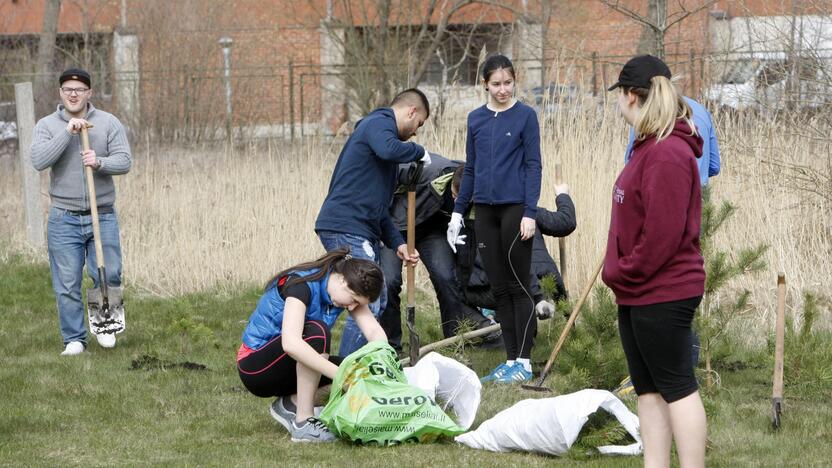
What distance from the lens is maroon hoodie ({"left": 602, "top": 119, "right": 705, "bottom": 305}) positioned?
341cm

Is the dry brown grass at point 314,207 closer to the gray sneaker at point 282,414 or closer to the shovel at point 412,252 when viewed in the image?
the shovel at point 412,252

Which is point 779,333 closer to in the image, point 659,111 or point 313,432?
point 659,111

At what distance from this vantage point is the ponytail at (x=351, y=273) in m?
4.55

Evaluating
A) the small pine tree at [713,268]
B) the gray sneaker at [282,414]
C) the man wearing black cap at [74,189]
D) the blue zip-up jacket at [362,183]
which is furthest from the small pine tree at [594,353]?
the man wearing black cap at [74,189]

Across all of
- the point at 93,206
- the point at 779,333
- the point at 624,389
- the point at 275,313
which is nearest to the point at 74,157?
the point at 93,206

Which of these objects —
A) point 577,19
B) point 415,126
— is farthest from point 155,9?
point 415,126

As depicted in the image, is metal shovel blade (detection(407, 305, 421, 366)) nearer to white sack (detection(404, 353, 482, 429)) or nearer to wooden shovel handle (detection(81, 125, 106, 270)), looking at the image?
white sack (detection(404, 353, 482, 429))

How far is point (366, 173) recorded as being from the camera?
5.56 meters

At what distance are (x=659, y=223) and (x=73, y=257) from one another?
14.3 ft

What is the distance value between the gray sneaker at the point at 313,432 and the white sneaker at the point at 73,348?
257 cm

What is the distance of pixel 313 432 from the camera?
4652 millimetres

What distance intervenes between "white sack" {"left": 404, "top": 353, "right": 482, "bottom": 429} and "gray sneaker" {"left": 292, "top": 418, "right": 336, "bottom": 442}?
1.38 ft

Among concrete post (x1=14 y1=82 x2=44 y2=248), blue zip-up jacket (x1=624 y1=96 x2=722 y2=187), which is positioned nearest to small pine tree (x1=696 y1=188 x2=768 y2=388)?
blue zip-up jacket (x1=624 y1=96 x2=722 y2=187)

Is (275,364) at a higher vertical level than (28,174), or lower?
lower
